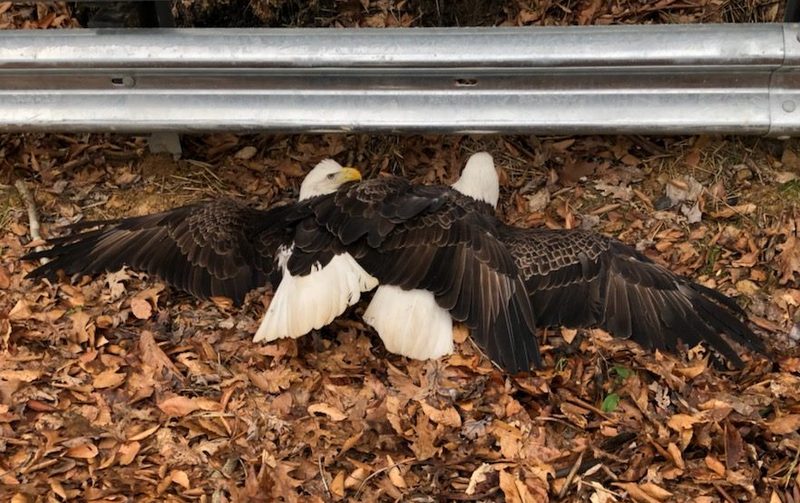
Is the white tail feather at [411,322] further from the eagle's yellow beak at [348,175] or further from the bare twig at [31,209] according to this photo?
the bare twig at [31,209]

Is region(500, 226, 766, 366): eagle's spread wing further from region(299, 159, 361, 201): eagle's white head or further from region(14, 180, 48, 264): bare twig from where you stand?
region(14, 180, 48, 264): bare twig

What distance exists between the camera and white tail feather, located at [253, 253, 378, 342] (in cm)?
432

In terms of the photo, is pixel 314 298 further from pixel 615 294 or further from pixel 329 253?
pixel 615 294

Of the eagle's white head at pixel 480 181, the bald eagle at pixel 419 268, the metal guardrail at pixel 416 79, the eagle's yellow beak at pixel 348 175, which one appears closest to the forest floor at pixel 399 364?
the bald eagle at pixel 419 268

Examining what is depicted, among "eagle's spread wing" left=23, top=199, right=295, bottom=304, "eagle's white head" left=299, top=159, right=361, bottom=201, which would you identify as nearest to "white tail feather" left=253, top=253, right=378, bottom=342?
"eagle's spread wing" left=23, top=199, right=295, bottom=304

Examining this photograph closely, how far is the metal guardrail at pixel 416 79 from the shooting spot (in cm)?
447

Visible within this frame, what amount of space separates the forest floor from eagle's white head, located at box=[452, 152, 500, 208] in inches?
10.3

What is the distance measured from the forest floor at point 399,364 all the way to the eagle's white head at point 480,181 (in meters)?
0.26

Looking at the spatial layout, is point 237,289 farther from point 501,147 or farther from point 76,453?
point 501,147

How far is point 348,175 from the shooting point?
5.02 metres

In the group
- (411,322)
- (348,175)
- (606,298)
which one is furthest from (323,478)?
(348,175)

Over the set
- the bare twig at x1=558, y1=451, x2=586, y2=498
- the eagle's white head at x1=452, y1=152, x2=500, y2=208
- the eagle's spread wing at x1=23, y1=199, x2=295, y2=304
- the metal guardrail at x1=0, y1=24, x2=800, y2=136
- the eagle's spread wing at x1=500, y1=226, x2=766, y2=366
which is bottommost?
the bare twig at x1=558, y1=451, x2=586, y2=498

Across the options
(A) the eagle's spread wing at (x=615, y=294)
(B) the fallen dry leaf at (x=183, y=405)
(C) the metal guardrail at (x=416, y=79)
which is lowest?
(B) the fallen dry leaf at (x=183, y=405)

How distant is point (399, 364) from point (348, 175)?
3.73ft
